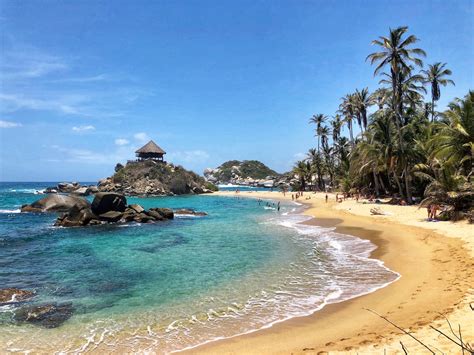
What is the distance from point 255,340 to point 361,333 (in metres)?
2.77

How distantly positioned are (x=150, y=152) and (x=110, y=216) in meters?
64.0

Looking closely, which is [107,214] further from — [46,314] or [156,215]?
[46,314]

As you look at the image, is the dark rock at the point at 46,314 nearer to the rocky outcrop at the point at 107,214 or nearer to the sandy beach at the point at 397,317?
the sandy beach at the point at 397,317

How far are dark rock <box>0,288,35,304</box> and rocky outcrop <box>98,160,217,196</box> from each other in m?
75.1

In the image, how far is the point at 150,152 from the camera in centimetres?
9819

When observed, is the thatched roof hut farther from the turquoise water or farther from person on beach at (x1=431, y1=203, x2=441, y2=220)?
person on beach at (x1=431, y1=203, x2=441, y2=220)

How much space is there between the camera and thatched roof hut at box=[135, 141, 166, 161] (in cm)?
9812

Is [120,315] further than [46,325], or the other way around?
[120,315]

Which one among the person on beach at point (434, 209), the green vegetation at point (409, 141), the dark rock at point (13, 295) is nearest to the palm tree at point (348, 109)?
the green vegetation at point (409, 141)

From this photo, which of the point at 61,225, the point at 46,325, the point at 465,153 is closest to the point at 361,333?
the point at 46,325

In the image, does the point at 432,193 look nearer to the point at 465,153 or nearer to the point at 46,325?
the point at 465,153

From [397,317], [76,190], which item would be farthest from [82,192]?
[397,317]

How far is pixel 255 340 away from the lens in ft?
30.2

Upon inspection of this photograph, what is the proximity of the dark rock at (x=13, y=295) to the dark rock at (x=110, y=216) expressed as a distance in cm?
2259
